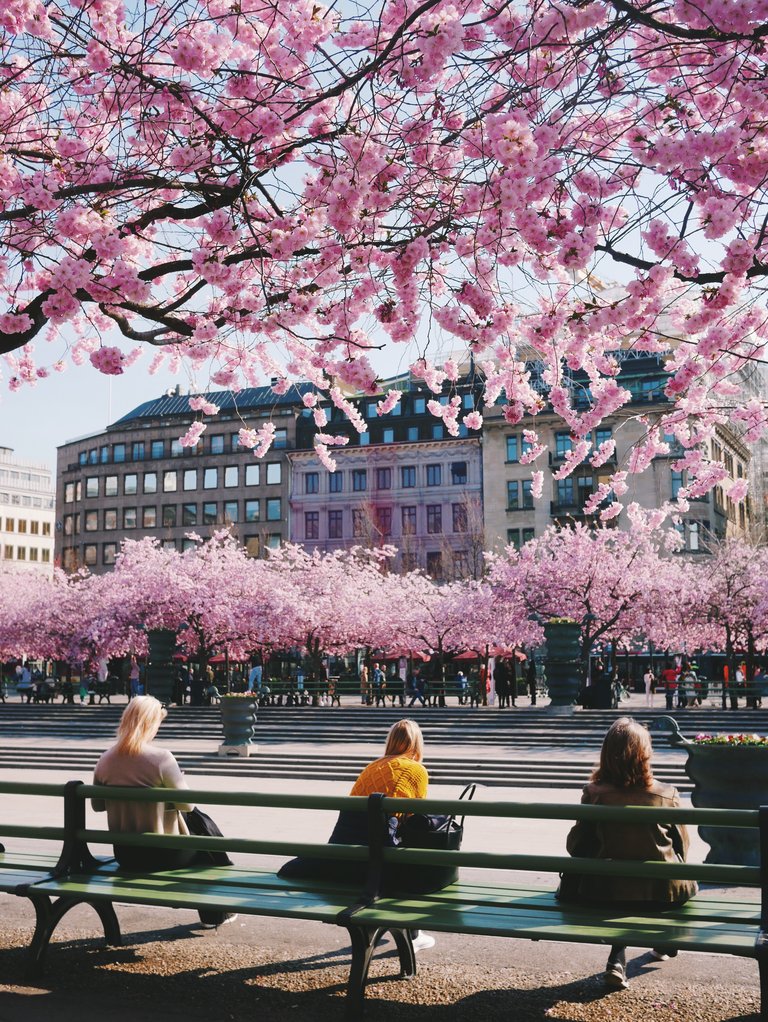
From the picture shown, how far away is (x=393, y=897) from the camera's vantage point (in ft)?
18.6

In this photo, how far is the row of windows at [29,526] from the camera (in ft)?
366

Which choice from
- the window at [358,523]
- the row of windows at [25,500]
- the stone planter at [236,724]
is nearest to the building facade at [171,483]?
the window at [358,523]

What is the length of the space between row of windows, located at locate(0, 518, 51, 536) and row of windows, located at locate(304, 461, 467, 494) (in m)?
44.7

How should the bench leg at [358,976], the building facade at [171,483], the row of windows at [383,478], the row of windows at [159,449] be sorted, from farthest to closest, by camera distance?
the row of windows at [159,449] < the building facade at [171,483] < the row of windows at [383,478] < the bench leg at [358,976]

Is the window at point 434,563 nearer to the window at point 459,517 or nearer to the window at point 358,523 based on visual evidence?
the window at point 459,517

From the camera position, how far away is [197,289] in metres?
9.52

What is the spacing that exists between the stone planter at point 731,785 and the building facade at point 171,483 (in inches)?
2915

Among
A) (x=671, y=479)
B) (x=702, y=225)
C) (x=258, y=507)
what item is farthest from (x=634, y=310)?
(x=258, y=507)

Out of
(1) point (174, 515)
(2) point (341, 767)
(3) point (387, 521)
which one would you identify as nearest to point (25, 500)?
(1) point (174, 515)

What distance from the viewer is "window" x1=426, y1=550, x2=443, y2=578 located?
71.2m

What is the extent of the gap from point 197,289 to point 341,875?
5.63m

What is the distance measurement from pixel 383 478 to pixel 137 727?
7223 centimetres

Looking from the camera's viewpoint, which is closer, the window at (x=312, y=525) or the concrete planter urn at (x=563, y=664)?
the concrete planter urn at (x=563, y=664)

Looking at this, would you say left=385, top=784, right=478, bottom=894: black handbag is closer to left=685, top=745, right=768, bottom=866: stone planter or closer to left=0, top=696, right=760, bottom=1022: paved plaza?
left=0, top=696, right=760, bottom=1022: paved plaza
